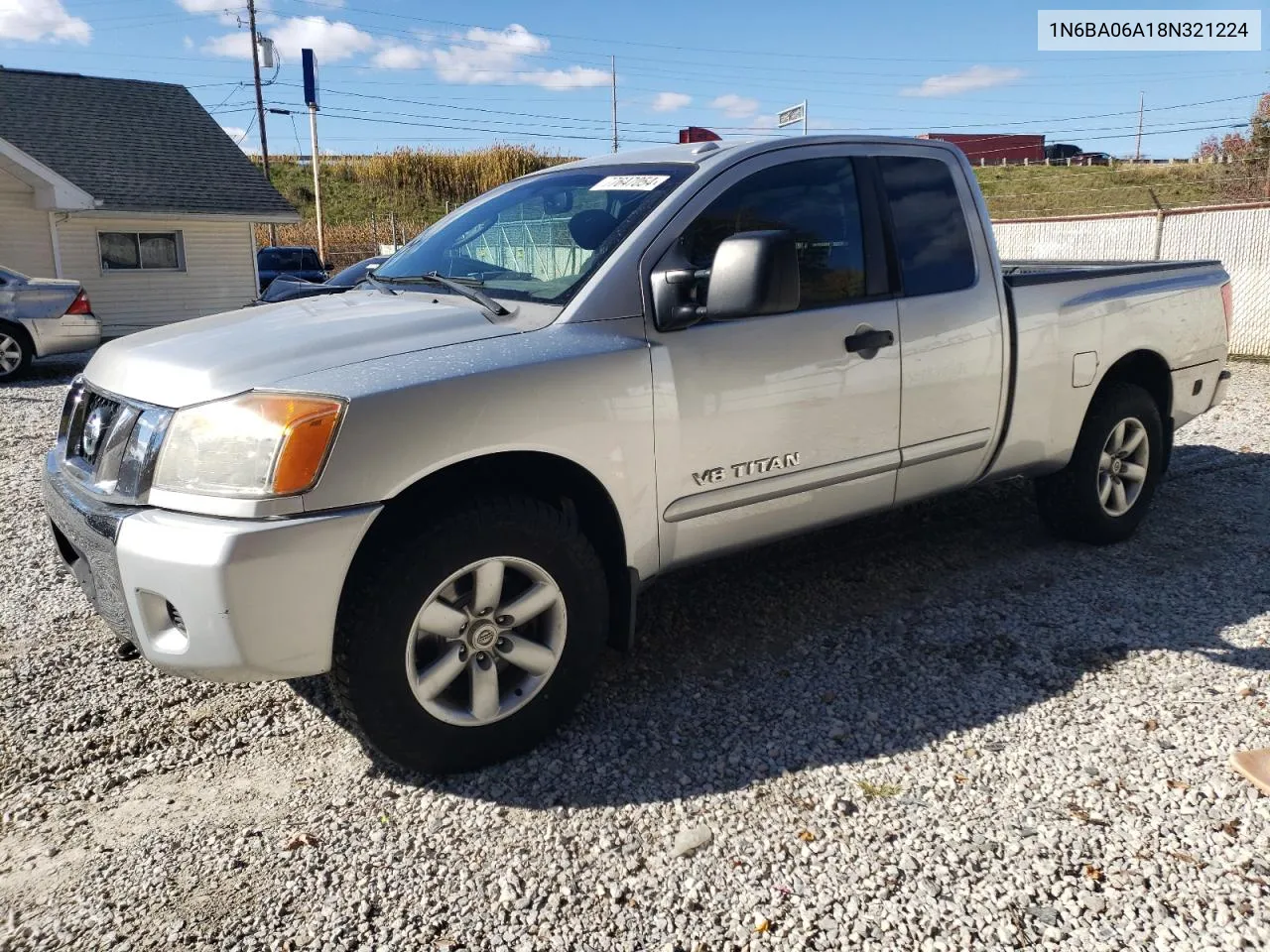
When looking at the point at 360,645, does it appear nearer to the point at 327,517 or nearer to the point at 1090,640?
the point at 327,517

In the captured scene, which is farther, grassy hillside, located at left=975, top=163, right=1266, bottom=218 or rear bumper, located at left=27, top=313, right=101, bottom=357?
grassy hillside, located at left=975, top=163, right=1266, bottom=218

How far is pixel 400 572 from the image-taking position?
2670 mm

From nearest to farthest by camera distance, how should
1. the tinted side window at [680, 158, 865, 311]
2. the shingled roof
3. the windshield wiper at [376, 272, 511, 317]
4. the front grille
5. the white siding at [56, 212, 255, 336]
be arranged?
the front grille < the windshield wiper at [376, 272, 511, 317] < the tinted side window at [680, 158, 865, 311] < the white siding at [56, 212, 255, 336] < the shingled roof

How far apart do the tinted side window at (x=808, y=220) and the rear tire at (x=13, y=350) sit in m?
11.3

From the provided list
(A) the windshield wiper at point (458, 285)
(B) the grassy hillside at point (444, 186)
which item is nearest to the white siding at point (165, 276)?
(B) the grassy hillside at point (444, 186)

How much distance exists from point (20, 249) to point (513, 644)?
2069 cm

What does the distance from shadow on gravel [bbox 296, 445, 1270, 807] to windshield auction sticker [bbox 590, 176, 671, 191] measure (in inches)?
69.8

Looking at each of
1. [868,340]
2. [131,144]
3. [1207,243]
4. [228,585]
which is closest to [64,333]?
[228,585]

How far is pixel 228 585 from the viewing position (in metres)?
2.45

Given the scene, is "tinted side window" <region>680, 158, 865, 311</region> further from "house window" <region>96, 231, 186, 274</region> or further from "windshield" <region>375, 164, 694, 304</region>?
"house window" <region>96, 231, 186, 274</region>

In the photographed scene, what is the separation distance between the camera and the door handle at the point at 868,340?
3.58m

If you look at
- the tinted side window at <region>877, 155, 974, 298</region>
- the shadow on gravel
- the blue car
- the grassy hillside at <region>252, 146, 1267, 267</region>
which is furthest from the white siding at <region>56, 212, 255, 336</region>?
the tinted side window at <region>877, 155, 974, 298</region>

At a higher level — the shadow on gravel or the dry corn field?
the dry corn field

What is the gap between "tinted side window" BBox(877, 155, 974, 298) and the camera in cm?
390
